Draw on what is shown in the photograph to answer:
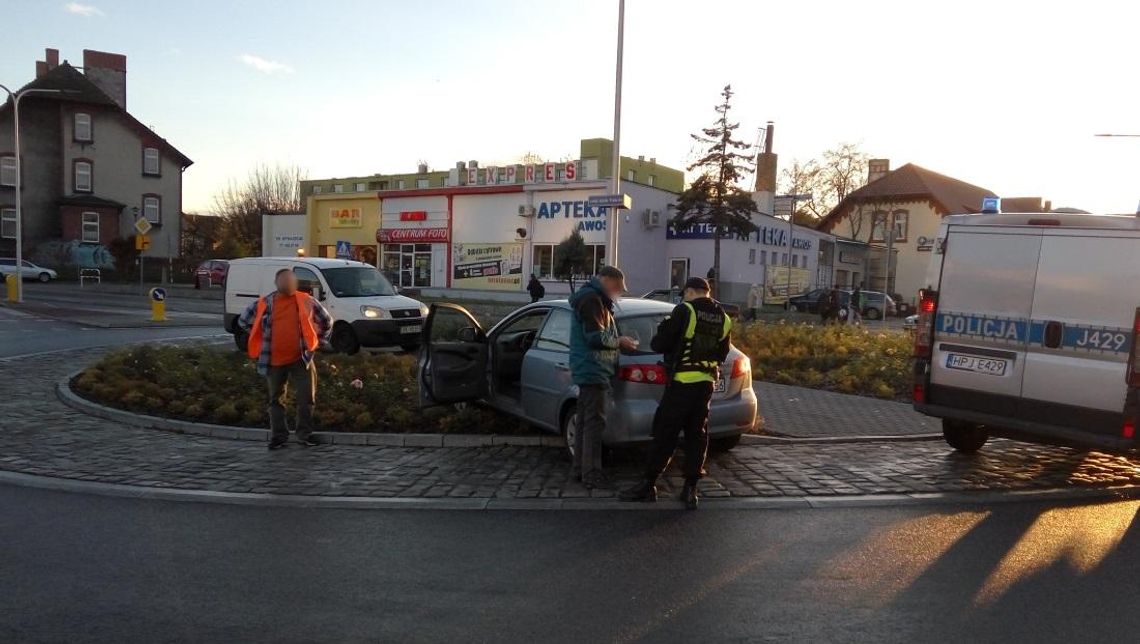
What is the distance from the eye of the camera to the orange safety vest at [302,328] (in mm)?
8133

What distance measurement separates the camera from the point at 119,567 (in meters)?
4.96

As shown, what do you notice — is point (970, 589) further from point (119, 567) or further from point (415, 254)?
point (415, 254)

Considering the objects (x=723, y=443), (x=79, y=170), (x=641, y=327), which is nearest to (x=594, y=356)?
(x=641, y=327)

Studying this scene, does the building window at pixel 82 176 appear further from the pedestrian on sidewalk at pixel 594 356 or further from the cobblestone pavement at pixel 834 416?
the pedestrian on sidewalk at pixel 594 356

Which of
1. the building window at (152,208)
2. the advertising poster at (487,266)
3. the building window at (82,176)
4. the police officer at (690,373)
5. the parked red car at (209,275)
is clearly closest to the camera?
the police officer at (690,373)

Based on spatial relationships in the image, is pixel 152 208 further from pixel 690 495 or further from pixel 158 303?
pixel 690 495

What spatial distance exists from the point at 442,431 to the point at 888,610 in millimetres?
5294

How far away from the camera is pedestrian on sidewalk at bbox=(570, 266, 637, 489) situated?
21.8ft

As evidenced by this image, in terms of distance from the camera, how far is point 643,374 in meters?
6.97

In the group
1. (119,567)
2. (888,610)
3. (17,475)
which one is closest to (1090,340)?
(888,610)

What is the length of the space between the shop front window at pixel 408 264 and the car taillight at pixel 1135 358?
39.1 m

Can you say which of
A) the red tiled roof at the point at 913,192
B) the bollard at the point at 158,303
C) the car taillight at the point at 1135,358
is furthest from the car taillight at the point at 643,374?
the red tiled roof at the point at 913,192

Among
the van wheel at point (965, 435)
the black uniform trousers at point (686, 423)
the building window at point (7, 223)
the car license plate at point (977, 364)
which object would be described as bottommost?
the van wheel at point (965, 435)

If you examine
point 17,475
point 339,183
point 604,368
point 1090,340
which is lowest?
point 17,475
